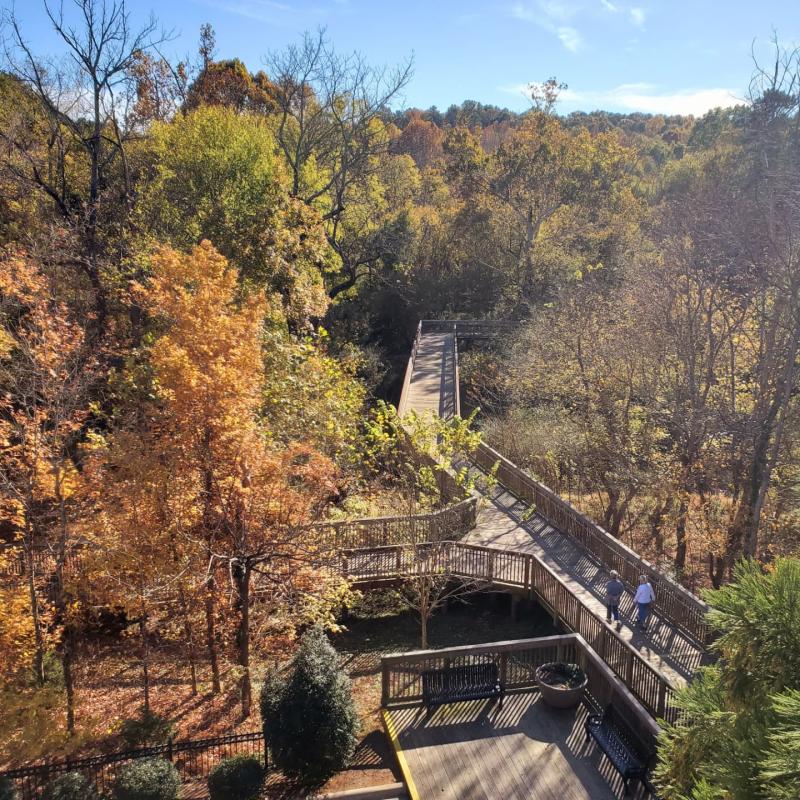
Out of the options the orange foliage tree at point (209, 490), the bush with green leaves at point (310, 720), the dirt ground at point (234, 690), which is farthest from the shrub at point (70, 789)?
the bush with green leaves at point (310, 720)

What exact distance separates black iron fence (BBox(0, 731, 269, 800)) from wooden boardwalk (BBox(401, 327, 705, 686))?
686 cm

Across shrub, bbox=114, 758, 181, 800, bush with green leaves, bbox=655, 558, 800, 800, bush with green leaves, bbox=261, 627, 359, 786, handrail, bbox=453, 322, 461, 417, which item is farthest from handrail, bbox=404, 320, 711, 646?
shrub, bbox=114, 758, 181, 800

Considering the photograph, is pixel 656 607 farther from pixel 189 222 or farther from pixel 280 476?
pixel 189 222

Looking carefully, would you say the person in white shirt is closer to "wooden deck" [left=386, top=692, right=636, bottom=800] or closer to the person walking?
the person walking

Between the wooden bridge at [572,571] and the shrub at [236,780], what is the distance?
19.1 ft

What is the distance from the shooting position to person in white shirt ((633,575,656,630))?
12477mm

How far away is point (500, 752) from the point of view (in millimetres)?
9797

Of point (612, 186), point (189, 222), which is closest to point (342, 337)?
point (189, 222)

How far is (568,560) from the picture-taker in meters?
15.7

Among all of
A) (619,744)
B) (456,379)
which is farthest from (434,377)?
(619,744)

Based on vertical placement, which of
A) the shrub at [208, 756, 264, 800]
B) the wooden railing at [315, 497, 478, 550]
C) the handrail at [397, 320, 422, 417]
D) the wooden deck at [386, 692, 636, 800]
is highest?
the handrail at [397, 320, 422, 417]

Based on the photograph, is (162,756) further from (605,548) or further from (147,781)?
(605,548)

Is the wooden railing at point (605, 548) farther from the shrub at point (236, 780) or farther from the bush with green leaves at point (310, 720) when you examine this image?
the shrub at point (236, 780)

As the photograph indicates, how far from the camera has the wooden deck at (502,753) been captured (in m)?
9.03
